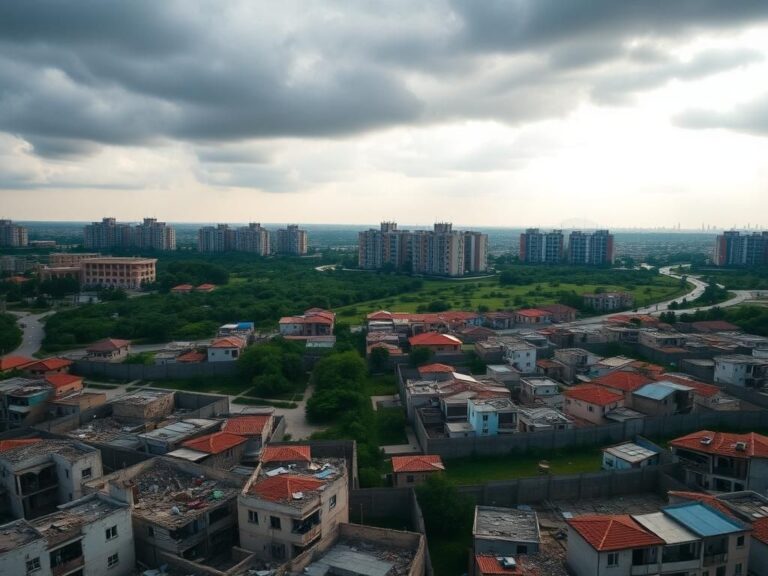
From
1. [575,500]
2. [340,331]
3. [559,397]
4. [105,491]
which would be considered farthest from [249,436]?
[340,331]

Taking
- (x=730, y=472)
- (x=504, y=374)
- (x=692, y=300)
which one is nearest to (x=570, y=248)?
(x=692, y=300)

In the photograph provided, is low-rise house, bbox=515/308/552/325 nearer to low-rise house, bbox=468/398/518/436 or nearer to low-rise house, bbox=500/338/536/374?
low-rise house, bbox=500/338/536/374

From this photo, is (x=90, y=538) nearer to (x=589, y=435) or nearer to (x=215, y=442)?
(x=215, y=442)

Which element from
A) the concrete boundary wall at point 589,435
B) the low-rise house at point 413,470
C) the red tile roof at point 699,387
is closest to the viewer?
the low-rise house at point 413,470

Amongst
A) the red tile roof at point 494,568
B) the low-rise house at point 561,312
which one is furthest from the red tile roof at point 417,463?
the low-rise house at point 561,312

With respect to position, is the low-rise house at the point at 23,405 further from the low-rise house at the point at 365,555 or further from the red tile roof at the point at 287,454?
the low-rise house at the point at 365,555

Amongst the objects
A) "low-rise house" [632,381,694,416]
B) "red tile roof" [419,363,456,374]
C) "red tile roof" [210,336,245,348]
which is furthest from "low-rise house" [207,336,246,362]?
"low-rise house" [632,381,694,416]

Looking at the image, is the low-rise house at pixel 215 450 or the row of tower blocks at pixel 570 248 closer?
the low-rise house at pixel 215 450
